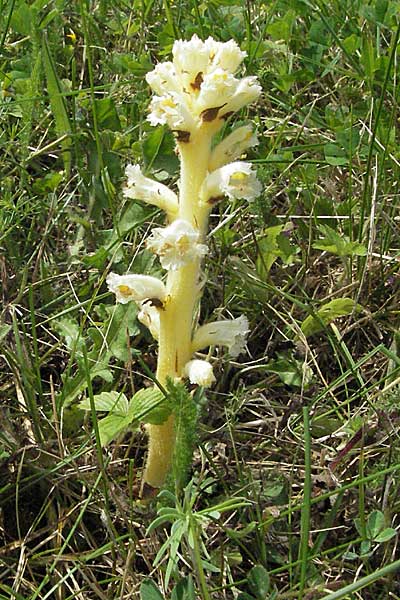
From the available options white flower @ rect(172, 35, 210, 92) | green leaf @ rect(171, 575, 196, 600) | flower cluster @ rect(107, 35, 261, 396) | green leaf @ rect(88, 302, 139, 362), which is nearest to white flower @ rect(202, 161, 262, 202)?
flower cluster @ rect(107, 35, 261, 396)

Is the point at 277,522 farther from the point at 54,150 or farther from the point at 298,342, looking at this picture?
the point at 54,150

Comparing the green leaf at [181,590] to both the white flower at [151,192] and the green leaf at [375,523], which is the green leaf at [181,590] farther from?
the white flower at [151,192]

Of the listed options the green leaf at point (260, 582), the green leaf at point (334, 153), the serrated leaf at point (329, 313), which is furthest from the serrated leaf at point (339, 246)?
the green leaf at point (260, 582)

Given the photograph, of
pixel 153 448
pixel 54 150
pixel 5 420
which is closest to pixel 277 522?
pixel 153 448

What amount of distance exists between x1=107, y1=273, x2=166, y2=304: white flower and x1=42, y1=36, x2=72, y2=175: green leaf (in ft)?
3.78

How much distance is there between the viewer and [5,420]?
7.74ft

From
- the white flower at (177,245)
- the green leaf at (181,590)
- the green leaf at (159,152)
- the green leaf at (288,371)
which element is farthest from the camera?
the green leaf at (159,152)

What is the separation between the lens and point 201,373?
6.75 ft

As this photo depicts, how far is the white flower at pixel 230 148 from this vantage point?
7.04 feet

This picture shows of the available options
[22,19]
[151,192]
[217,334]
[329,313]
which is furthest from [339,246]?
[22,19]

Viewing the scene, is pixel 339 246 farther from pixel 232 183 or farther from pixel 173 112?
pixel 173 112

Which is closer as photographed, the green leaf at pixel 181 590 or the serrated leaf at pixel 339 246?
the green leaf at pixel 181 590

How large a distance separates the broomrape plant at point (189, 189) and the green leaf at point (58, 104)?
3.43 feet

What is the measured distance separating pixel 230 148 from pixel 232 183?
0.54 feet
